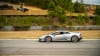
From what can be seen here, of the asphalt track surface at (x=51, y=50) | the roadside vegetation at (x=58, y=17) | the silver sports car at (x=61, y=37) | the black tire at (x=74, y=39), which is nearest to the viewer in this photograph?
the asphalt track surface at (x=51, y=50)

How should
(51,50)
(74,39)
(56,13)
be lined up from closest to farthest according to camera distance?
(51,50) → (74,39) → (56,13)

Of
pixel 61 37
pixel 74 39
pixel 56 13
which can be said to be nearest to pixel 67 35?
pixel 61 37

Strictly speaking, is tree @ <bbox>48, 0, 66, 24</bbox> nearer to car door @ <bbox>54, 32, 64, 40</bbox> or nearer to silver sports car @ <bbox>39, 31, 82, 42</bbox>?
car door @ <bbox>54, 32, 64, 40</bbox>

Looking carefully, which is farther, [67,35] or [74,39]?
[67,35]

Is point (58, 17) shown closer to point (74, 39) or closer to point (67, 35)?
point (67, 35)

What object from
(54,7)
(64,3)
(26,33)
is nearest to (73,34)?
(26,33)

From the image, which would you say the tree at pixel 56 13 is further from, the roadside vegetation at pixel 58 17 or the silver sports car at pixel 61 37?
the silver sports car at pixel 61 37

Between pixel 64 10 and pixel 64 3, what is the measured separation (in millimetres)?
1098

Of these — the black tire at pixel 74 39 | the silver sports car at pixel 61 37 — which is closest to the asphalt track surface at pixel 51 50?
the black tire at pixel 74 39

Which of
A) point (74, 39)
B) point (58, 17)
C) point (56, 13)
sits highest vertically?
point (56, 13)

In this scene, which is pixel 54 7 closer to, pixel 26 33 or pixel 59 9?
pixel 59 9

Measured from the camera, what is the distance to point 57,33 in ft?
27.7

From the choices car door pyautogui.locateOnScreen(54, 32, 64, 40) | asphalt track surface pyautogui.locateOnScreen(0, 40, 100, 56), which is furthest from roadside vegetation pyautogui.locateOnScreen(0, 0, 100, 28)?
asphalt track surface pyautogui.locateOnScreen(0, 40, 100, 56)

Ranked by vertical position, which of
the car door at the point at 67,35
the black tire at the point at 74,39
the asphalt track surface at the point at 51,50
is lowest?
the black tire at the point at 74,39
